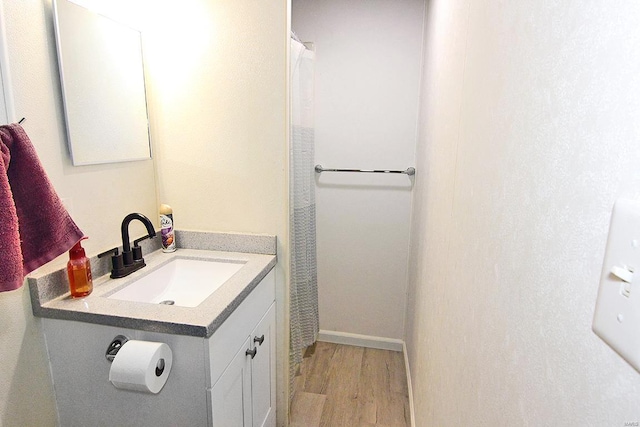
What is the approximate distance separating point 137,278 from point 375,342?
1743mm

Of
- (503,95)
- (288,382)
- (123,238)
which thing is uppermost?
(503,95)

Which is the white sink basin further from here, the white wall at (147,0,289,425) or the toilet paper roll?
the toilet paper roll

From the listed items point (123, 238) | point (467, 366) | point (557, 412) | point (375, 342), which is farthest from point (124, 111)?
point (375, 342)

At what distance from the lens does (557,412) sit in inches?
17.0

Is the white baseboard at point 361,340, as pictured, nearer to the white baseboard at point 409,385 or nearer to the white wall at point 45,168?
the white baseboard at point 409,385

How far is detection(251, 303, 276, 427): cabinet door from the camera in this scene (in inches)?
57.7

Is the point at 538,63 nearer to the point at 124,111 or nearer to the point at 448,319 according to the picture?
the point at 448,319

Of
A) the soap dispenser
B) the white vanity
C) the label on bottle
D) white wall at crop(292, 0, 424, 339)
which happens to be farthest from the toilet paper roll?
white wall at crop(292, 0, 424, 339)

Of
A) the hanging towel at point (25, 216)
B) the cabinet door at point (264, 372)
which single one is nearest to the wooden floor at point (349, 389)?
the cabinet door at point (264, 372)

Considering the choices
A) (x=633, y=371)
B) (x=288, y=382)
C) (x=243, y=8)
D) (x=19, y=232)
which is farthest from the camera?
(x=288, y=382)

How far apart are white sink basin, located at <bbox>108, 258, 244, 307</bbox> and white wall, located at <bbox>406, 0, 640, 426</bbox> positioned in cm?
94

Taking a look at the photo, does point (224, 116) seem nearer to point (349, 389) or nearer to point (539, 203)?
point (539, 203)

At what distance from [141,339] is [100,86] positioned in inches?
35.4

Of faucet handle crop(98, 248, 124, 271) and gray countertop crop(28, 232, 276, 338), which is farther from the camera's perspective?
faucet handle crop(98, 248, 124, 271)
